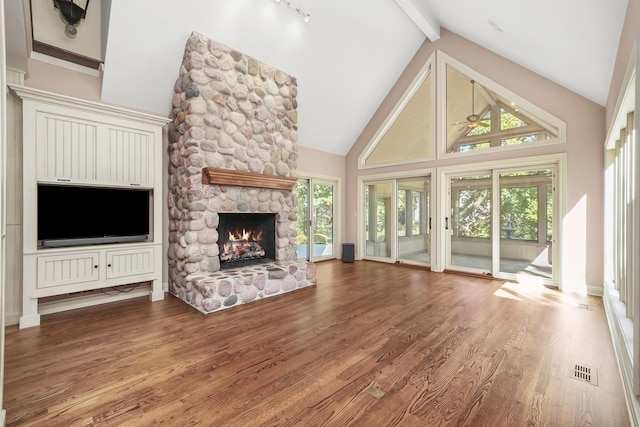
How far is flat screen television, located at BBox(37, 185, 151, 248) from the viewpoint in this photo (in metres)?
3.09

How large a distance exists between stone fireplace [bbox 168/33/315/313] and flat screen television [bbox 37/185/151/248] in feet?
1.54

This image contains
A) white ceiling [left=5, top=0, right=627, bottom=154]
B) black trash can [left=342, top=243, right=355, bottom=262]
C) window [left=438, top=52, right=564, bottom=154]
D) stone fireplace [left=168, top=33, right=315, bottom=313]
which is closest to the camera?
white ceiling [left=5, top=0, right=627, bottom=154]

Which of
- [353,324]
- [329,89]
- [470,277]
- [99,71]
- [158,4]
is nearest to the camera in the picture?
[353,324]

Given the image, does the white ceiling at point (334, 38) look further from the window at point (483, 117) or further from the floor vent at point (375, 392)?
the floor vent at point (375, 392)

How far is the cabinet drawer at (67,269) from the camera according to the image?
298 cm

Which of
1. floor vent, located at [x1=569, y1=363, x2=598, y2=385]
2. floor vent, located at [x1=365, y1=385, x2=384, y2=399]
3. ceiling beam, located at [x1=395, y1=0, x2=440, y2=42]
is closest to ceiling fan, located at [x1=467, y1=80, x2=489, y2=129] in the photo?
ceiling beam, located at [x1=395, y1=0, x2=440, y2=42]

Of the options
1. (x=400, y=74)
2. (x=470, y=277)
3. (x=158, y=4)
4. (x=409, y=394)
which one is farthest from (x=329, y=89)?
(x=409, y=394)

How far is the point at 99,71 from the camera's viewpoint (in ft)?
12.1

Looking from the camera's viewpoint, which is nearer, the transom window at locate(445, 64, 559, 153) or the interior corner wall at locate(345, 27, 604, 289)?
the interior corner wall at locate(345, 27, 604, 289)

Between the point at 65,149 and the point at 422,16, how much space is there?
5482 millimetres

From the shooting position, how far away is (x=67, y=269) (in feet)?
10.2

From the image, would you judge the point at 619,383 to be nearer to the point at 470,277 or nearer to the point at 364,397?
the point at 364,397

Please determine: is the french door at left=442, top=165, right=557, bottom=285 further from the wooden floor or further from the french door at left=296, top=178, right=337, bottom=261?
the french door at left=296, top=178, right=337, bottom=261

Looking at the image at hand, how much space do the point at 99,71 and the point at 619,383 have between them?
602 cm
